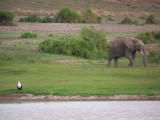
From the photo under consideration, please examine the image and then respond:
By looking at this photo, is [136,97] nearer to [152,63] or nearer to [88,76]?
[88,76]

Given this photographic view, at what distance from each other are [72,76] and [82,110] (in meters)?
4.09

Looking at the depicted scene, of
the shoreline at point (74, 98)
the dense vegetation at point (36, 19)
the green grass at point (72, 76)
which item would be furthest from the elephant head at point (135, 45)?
the dense vegetation at point (36, 19)

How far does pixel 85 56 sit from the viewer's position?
81.1 ft

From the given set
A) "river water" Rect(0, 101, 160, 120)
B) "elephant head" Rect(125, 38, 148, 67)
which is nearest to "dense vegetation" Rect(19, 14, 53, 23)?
"elephant head" Rect(125, 38, 148, 67)

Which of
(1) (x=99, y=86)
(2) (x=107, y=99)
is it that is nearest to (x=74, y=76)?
(1) (x=99, y=86)

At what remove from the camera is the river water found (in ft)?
44.9

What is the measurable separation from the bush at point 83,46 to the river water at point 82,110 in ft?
31.6

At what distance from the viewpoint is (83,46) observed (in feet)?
82.3

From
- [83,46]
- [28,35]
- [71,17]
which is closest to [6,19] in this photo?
[71,17]

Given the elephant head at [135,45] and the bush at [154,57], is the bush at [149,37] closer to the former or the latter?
the bush at [154,57]

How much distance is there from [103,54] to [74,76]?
7311mm

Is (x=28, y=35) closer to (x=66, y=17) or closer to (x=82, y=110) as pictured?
(x=66, y=17)

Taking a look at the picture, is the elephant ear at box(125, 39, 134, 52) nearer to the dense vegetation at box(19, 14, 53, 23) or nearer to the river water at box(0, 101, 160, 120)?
the river water at box(0, 101, 160, 120)

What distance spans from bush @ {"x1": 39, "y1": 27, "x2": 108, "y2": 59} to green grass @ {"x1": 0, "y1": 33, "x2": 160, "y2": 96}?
40.6 inches
